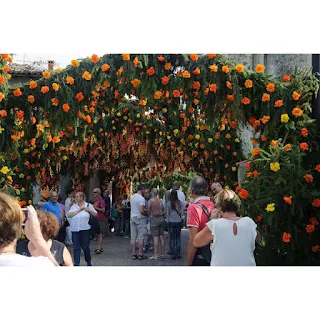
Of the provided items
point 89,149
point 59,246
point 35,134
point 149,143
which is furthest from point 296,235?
point 89,149

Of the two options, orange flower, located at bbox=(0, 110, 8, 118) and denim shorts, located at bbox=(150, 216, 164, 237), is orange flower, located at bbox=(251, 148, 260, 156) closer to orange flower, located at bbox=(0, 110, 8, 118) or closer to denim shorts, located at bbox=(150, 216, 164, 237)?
orange flower, located at bbox=(0, 110, 8, 118)

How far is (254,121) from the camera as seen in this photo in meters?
6.33

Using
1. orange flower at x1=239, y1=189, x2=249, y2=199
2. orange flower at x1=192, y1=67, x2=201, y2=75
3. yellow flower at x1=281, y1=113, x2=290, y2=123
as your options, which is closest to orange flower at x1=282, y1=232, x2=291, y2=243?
orange flower at x1=239, y1=189, x2=249, y2=199

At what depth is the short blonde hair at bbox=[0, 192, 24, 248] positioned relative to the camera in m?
2.43

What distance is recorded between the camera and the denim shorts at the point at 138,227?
29.8 feet

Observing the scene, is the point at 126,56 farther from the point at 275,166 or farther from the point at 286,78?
the point at 275,166

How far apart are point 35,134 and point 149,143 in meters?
4.65

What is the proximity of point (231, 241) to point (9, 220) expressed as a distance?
1805 millimetres

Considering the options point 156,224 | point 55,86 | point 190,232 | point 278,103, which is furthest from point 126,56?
point 156,224

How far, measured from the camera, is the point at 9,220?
2.45 metres

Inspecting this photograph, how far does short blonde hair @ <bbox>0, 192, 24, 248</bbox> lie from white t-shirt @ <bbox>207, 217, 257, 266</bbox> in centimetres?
165

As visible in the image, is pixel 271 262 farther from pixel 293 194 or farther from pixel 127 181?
pixel 127 181

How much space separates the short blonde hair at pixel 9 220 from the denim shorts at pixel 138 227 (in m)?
6.59
